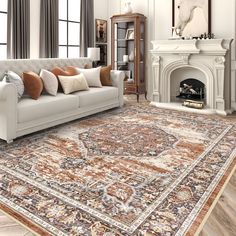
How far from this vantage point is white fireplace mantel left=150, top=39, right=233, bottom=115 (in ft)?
16.7

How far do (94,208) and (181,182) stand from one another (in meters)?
0.84

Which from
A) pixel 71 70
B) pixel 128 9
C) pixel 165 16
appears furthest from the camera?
pixel 128 9

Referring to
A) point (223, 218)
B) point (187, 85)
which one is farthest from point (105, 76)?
point (223, 218)

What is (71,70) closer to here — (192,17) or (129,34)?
(129,34)

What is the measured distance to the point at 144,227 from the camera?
1.84 m

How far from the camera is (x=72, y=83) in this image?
4.52m

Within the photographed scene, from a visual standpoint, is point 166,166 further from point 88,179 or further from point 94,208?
point 94,208

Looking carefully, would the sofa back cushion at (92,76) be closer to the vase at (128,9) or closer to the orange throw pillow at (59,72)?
the orange throw pillow at (59,72)

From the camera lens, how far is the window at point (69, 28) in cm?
625

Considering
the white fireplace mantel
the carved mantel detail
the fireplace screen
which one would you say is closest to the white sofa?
the white fireplace mantel

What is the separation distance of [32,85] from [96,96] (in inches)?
45.5

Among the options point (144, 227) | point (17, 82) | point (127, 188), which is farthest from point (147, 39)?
point (144, 227)

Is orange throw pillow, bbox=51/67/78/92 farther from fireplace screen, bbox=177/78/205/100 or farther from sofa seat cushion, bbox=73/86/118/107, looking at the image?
fireplace screen, bbox=177/78/205/100

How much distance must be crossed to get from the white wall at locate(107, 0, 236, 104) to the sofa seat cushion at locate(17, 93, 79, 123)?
2.88 meters
